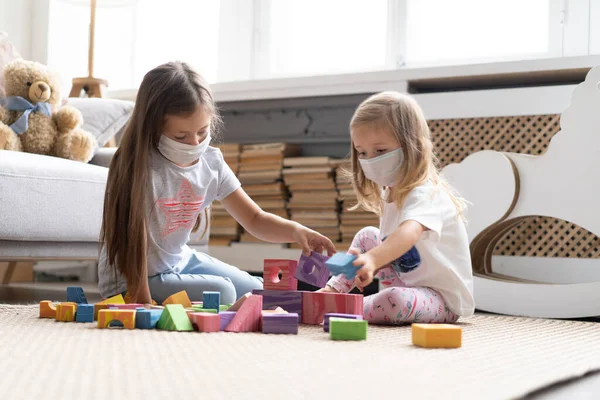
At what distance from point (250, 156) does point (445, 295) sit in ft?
4.29

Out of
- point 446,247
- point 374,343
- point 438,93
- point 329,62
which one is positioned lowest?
point 374,343

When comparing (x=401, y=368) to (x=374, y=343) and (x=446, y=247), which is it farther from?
(x=446, y=247)

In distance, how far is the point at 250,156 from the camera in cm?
254

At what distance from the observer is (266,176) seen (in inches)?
97.8

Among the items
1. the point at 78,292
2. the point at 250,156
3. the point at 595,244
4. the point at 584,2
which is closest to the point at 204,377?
the point at 78,292

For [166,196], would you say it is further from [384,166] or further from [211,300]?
[384,166]

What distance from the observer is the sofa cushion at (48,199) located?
58.9 inches

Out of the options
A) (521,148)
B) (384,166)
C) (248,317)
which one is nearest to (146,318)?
(248,317)

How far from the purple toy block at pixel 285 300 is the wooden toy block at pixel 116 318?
28 centimetres

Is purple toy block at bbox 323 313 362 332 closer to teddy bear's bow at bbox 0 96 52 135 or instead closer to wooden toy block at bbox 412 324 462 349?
wooden toy block at bbox 412 324 462 349

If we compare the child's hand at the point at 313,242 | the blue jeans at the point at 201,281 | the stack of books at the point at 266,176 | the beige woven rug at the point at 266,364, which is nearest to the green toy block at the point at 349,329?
the beige woven rug at the point at 266,364

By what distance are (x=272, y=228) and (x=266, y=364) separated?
752 millimetres

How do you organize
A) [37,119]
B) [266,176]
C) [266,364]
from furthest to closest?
[266,176] < [37,119] < [266,364]

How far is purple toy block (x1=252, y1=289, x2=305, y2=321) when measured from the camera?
1.27 metres
